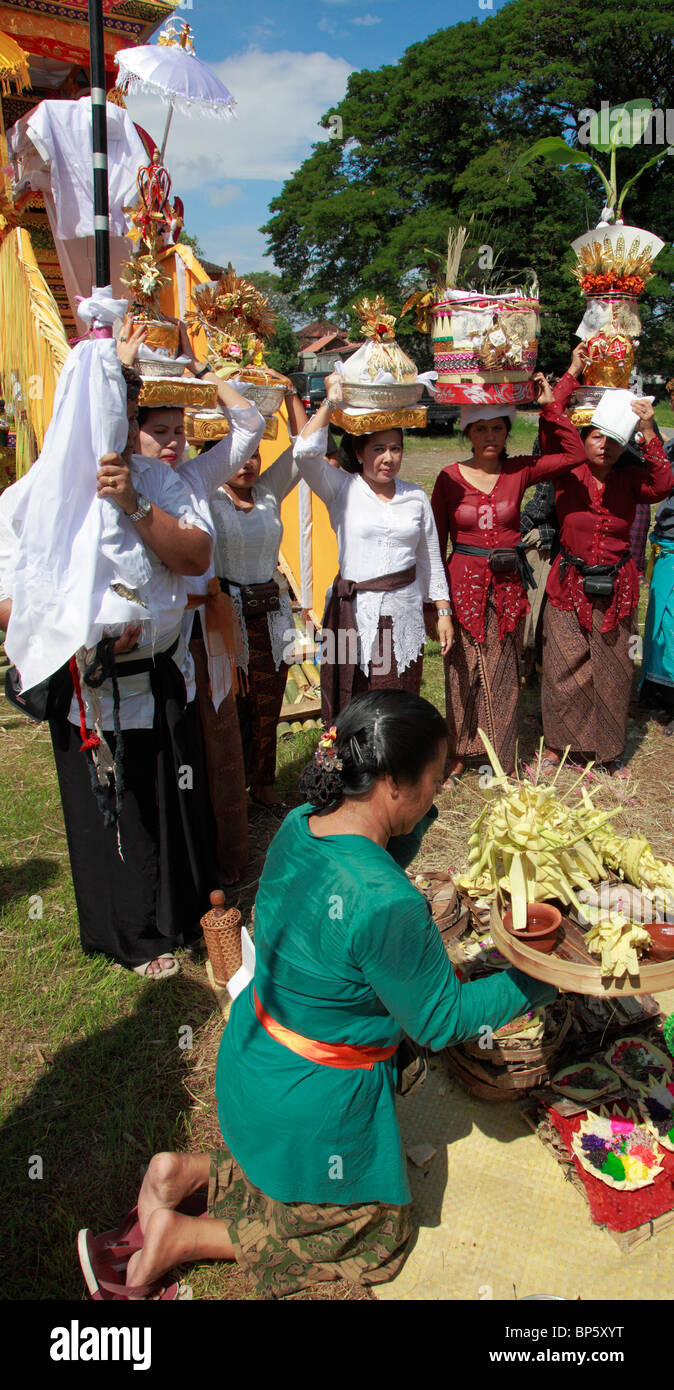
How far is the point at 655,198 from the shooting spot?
65.7ft

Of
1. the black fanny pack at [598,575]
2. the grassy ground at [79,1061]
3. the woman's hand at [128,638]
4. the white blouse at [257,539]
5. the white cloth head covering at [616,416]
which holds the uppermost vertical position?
the white cloth head covering at [616,416]

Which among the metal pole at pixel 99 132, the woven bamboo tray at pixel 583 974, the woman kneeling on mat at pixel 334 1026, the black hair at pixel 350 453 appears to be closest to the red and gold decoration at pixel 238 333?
the black hair at pixel 350 453

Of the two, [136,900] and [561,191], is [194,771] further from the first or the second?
[561,191]

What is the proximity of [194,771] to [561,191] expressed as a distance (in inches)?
750

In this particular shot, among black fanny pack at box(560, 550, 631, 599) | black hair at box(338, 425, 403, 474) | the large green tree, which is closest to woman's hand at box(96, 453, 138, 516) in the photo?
black hair at box(338, 425, 403, 474)

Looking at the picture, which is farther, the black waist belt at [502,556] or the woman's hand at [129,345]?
the black waist belt at [502,556]

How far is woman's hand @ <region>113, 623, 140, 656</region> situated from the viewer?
280 cm

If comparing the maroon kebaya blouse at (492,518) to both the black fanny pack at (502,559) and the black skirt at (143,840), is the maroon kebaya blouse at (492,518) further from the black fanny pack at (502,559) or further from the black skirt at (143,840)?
the black skirt at (143,840)

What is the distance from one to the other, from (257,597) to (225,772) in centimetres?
86

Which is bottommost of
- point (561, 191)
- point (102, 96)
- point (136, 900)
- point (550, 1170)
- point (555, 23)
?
point (550, 1170)

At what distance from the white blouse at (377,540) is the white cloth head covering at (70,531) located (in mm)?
1435

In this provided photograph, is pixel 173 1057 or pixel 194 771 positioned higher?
pixel 194 771

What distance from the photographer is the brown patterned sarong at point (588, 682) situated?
4.56 meters
